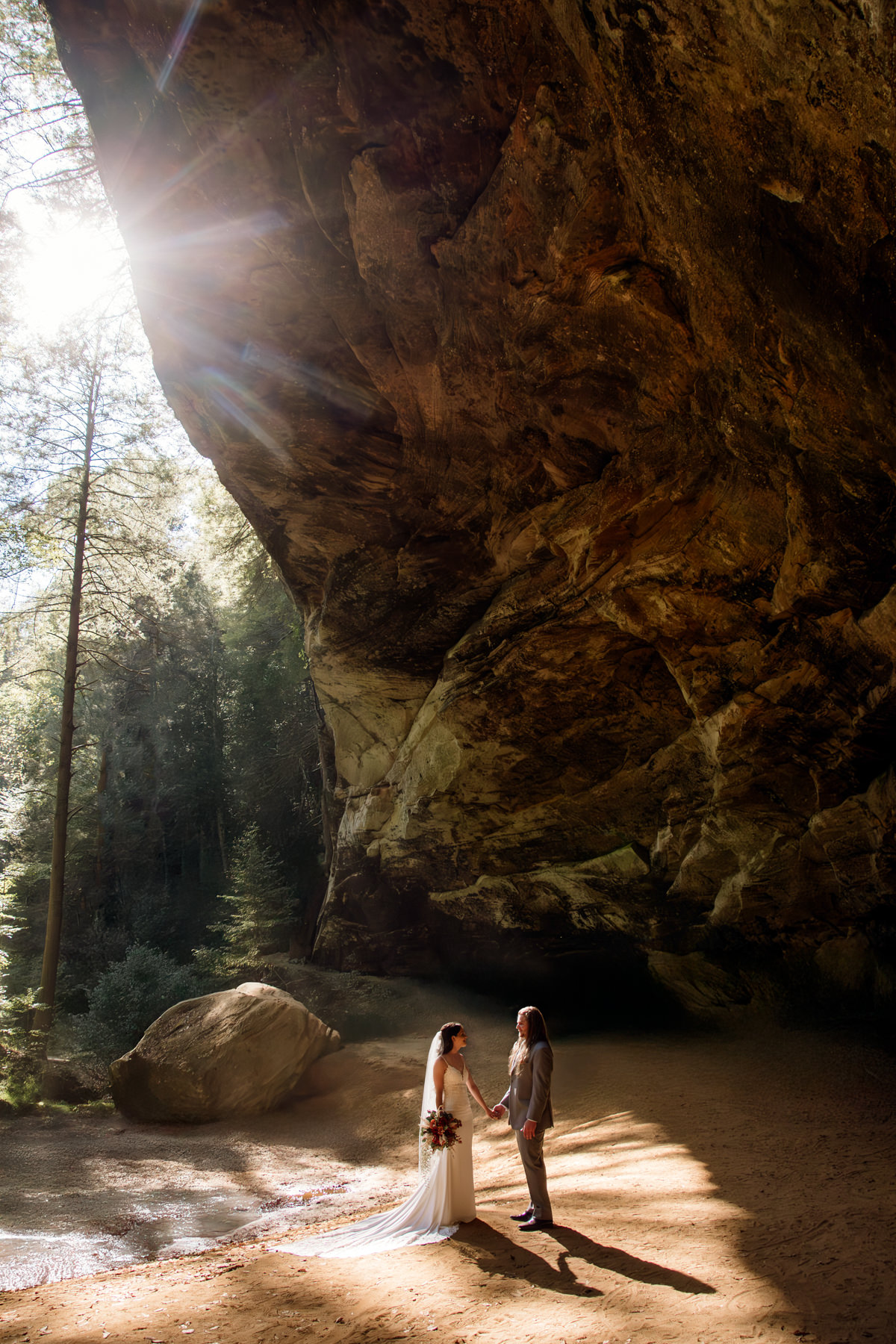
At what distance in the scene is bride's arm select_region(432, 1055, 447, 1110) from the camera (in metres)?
4.80

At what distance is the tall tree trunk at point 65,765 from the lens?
41.9 ft

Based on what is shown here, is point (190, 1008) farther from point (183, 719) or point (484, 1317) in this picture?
point (183, 719)

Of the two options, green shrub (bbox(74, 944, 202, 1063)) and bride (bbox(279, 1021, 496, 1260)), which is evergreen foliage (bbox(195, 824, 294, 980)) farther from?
bride (bbox(279, 1021, 496, 1260))

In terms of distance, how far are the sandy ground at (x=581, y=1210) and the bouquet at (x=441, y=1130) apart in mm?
504

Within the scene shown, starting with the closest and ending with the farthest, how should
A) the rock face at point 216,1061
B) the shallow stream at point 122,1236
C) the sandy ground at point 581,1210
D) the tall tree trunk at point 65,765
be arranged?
1. the sandy ground at point 581,1210
2. the shallow stream at point 122,1236
3. the rock face at point 216,1061
4. the tall tree trunk at point 65,765

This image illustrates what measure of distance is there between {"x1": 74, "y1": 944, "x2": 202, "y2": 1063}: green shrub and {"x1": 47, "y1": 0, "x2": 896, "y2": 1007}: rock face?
250 inches

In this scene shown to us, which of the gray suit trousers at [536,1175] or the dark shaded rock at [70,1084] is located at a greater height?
the gray suit trousers at [536,1175]

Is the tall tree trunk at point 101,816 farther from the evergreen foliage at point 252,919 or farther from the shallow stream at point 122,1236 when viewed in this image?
the shallow stream at point 122,1236

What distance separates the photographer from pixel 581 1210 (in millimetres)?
4953

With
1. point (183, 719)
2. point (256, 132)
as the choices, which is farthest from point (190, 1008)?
point (183, 719)

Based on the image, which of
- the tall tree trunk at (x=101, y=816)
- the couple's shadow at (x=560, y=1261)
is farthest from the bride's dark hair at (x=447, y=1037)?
the tall tree trunk at (x=101, y=816)

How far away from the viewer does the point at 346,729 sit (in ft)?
48.1

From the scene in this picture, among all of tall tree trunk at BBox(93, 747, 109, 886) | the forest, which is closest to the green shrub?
the forest

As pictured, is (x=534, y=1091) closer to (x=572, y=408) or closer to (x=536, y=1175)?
(x=536, y=1175)
